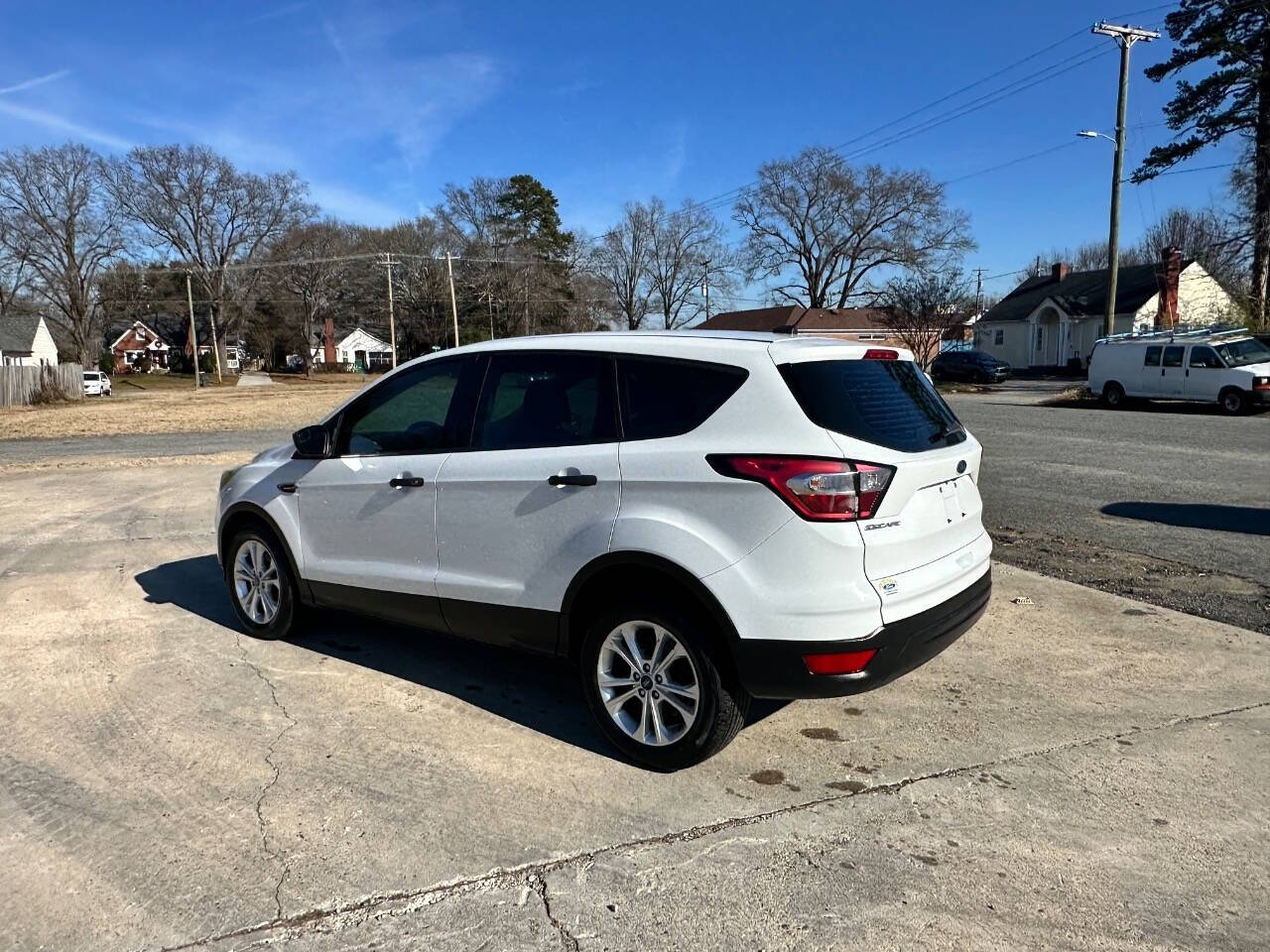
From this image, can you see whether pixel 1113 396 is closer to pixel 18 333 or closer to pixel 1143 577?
pixel 1143 577

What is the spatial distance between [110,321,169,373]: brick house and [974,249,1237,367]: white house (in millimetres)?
85297

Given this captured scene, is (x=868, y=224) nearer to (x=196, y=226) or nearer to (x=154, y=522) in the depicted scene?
(x=196, y=226)

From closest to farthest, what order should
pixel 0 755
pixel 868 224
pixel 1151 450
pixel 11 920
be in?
pixel 11 920, pixel 0 755, pixel 1151 450, pixel 868 224

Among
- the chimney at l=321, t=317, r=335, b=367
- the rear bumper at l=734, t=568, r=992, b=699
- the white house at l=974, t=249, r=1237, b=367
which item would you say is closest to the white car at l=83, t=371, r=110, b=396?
the chimney at l=321, t=317, r=335, b=367

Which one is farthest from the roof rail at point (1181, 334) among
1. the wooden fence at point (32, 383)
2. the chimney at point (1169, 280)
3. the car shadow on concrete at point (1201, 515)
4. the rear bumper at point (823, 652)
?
the wooden fence at point (32, 383)

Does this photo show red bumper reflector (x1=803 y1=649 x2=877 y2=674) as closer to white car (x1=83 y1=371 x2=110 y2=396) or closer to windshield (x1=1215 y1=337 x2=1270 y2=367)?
windshield (x1=1215 y1=337 x2=1270 y2=367)

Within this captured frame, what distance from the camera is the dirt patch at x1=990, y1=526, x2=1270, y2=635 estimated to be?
5770 millimetres

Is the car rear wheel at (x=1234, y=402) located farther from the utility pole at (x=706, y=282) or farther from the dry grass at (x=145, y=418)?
the utility pole at (x=706, y=282)

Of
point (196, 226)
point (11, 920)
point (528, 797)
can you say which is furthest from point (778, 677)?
point (196, 226)

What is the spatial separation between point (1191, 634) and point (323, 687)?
4.97 meters

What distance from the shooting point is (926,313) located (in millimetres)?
37156

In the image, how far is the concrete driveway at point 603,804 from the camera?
273 cm

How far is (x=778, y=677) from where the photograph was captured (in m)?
3.33

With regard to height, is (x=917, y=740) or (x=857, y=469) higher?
(x=857, y=469)
